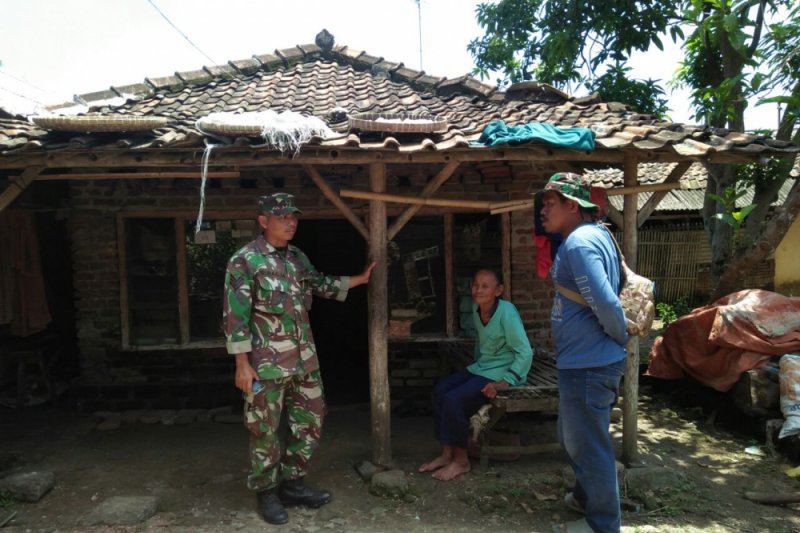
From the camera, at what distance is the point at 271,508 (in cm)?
380

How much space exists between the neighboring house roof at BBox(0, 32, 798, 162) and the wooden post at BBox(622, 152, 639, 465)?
0.48 metres

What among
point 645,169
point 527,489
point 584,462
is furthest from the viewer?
point 645,169

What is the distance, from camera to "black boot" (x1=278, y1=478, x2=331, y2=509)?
3.99 m

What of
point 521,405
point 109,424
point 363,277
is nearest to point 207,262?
point 109,424

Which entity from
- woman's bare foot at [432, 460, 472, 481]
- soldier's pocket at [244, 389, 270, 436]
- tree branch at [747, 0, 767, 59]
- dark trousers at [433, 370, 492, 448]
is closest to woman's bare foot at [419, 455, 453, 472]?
woman's bare foot at [432, 460, 472, 481]

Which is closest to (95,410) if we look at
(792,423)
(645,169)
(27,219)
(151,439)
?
(151,439)

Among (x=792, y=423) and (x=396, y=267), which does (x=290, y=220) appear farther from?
(x=792, y=423)

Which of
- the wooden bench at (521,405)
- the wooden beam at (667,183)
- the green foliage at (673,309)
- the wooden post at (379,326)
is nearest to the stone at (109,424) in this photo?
the wooden post at (379,326)

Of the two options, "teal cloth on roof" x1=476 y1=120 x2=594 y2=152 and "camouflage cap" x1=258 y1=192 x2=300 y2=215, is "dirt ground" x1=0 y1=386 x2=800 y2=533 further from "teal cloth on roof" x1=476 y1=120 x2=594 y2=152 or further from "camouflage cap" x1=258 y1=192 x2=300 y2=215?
"teal cloth on roof" x1=476 y1=120 x2=594 y2=152

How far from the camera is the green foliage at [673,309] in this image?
11094mm

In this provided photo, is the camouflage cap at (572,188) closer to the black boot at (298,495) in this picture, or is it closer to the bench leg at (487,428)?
the bench leg at (487,428)

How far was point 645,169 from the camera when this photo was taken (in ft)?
37.6

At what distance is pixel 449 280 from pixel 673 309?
307 inches

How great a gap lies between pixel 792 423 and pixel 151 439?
591 centimetres
